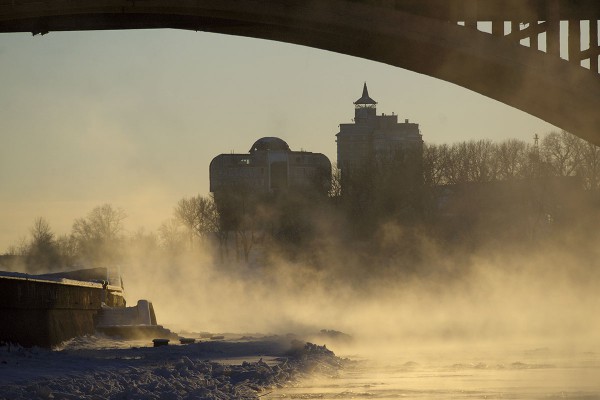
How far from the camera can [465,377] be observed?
936 inches

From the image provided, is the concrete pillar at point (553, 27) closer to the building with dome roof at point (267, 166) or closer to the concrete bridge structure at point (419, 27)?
the concrete bridge structure at point (419, 27)

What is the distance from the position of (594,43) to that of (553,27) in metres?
0.71

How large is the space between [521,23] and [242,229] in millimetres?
95906

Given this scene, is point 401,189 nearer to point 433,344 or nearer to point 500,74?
point 433,344

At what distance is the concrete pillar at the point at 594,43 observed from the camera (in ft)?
79.7

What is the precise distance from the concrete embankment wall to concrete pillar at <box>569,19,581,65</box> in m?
9.97

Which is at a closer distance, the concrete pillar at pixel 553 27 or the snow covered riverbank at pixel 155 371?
the snow covered riverbank at pixel 155 371

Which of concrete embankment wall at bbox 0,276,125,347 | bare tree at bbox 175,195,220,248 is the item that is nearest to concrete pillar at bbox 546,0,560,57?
concrete embankment wall at bbox 0,276,125,347

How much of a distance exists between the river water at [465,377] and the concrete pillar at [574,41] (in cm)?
479

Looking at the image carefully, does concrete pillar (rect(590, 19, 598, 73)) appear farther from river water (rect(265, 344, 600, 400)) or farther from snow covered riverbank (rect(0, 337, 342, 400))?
snow covered riverbank (rect(0, 337, 342, 400))

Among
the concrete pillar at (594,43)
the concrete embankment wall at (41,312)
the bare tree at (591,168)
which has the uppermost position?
the bare tree at (591,168)

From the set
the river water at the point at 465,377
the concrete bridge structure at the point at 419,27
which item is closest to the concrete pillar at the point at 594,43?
the concrete bridge structure at the point at 419,27

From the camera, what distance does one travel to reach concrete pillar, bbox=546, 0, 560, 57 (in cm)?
2433

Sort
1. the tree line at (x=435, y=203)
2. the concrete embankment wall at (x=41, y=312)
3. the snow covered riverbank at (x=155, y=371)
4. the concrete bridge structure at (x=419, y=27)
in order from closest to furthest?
the snow covered riverbank at (x=155, y=371)
the concrete bridge structure at (x=419, y=27)
the concrete embankment wall at (x=41, y=312)
the tree line at (x=435, y=203)
